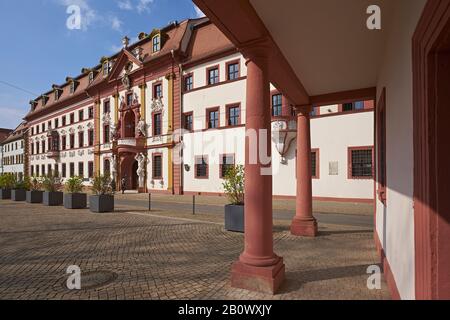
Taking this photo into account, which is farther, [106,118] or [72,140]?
[72,140]

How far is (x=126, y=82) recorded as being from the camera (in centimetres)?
2808

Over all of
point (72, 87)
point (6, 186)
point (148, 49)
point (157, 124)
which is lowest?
point (6, 186)

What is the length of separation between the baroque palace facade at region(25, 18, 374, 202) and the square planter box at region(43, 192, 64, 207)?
764 cm

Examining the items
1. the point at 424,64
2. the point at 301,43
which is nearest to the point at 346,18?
the point at 301,43

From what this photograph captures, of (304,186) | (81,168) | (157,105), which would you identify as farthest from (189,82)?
(81,168)

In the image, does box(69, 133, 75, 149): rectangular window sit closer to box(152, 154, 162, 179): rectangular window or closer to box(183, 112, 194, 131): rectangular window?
box(152, 154, 162, 179): rectangular window

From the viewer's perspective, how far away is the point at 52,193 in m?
15.5

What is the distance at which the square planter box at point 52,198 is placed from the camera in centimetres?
1549

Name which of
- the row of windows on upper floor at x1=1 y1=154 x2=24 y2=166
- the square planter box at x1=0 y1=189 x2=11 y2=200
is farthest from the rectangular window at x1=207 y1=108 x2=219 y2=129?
the row of windows on upper floor at x1=1 y1=154 x2=24 y2=166

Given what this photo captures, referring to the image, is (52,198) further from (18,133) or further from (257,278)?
(18,133)

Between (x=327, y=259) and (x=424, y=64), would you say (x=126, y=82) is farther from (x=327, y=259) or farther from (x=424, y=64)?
(x=424, y=64)

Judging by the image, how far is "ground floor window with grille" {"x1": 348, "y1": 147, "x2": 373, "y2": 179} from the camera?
15820 millimetres

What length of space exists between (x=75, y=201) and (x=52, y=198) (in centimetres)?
268

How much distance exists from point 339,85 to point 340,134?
33.8ft
